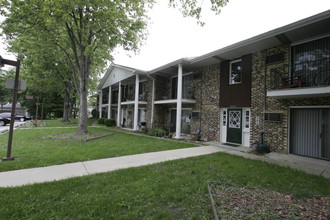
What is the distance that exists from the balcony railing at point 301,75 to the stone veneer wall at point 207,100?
3135 mm

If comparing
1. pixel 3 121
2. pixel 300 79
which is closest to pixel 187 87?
pixel 300 79

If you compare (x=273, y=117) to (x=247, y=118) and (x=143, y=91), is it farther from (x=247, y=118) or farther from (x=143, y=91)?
(x=143, y=91)

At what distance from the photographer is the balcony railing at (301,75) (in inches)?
247

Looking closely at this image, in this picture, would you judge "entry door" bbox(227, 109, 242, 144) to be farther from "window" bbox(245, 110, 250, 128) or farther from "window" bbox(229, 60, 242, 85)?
"window" bbox(229, 60, 242, 85)

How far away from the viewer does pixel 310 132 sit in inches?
262

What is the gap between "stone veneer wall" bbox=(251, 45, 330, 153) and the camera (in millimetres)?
7082

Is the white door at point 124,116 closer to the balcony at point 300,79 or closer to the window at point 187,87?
the window at point 187,87

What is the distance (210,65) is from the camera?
10.6 meters

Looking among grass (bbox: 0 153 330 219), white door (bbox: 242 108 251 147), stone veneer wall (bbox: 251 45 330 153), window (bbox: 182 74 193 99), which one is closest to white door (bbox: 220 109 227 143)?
white door (bbox: 242 108 251 147)

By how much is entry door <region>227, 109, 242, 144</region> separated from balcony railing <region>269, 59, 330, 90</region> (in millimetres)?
2232

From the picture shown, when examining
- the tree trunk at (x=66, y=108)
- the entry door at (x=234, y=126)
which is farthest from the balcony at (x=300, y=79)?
the tree trunk at (x=66, y=108)

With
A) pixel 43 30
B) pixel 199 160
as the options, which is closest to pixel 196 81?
pixel 199 160

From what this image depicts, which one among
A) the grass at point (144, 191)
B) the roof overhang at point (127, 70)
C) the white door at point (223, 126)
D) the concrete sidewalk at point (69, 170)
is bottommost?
the concrete sidewalk at point (69, 170)

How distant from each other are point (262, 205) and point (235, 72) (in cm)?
793
